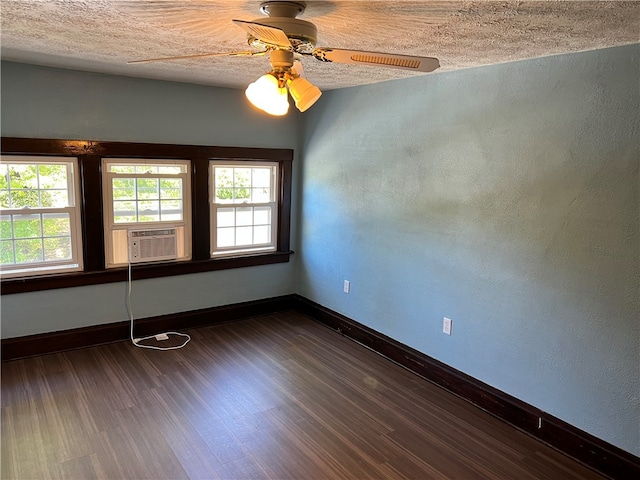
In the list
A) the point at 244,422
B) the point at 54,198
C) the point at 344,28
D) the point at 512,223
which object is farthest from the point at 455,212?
the point at 54,198

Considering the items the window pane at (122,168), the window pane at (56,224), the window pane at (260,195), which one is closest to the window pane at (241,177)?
the window pane at (260,195)

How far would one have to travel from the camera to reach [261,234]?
4918 mm

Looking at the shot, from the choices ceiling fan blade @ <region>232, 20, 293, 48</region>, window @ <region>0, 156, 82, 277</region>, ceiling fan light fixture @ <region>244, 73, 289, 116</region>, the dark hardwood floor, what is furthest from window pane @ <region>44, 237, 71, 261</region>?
ceiling fan blade @ <region>232, 20, 293, 48</region>

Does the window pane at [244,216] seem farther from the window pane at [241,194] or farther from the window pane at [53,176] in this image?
the window pane at [53,176]

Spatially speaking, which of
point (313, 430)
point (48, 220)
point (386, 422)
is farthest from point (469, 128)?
point (48, 220)

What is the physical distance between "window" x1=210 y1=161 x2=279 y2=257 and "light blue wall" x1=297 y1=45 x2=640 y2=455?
2.99ft

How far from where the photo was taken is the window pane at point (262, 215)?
4.83 m

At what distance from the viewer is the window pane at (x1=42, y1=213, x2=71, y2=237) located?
3.74m

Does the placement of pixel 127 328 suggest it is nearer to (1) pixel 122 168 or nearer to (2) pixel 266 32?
(1) pixel 122 168

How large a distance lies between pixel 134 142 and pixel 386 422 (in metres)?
2.97

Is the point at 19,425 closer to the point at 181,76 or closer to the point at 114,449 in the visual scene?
the point at 114,449

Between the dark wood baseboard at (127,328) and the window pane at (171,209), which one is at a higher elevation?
the window pane at (171,209)

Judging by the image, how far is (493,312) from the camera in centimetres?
313

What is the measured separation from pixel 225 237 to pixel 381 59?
3.20 m
